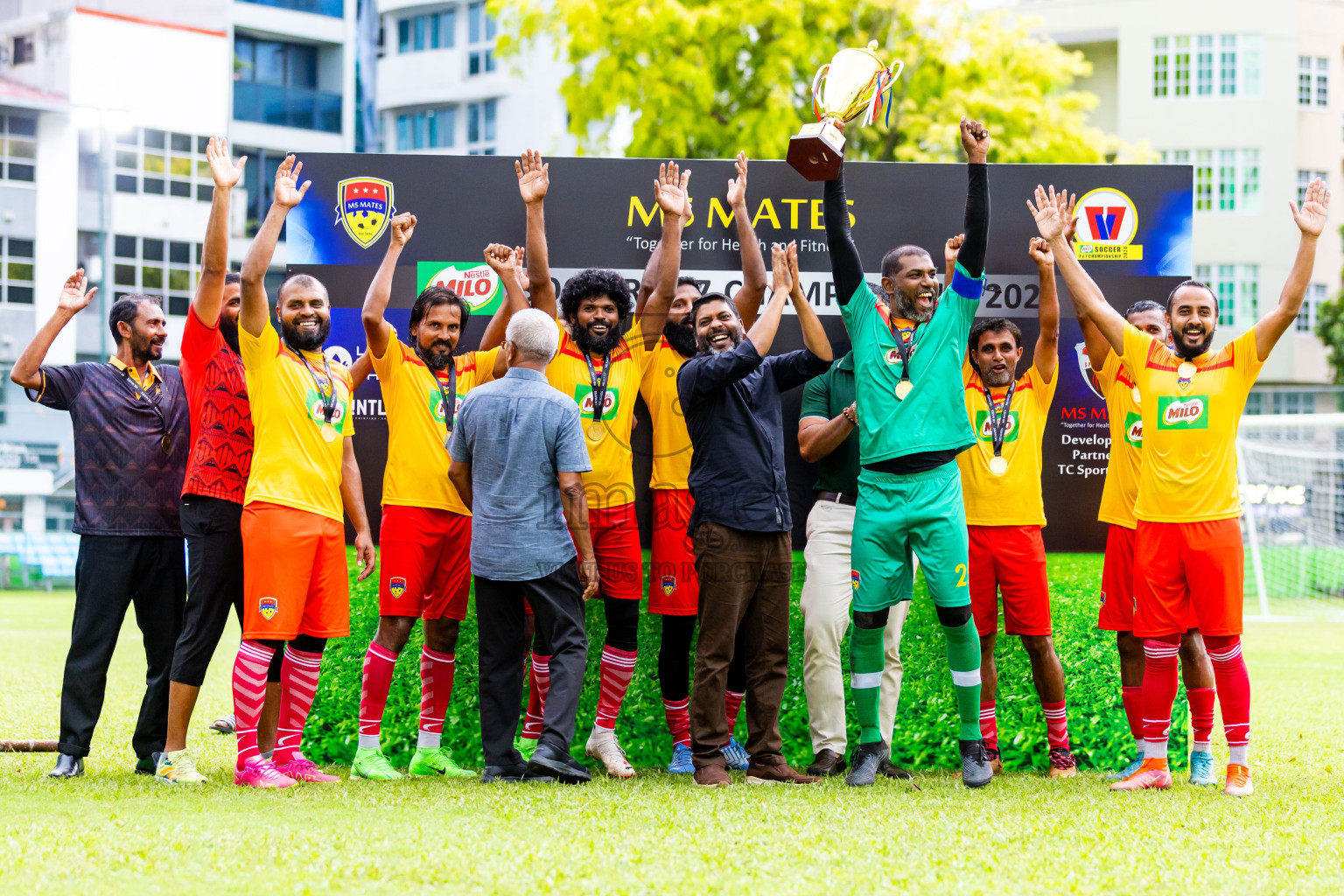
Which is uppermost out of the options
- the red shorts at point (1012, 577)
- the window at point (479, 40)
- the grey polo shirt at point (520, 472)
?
the window at point (479, 40)

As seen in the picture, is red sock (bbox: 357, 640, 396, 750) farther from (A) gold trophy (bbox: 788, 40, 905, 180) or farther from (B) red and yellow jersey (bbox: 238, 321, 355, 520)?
(A) gold trophy (bbox: 788, 40, 905, 180)

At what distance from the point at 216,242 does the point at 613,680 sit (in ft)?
10.3

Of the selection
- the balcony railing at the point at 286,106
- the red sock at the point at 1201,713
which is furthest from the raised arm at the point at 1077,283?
the balcony railing at the point at 286,106

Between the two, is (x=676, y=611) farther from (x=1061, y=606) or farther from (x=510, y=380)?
(x=1061, y=606)

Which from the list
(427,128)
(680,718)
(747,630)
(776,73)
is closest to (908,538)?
(747,630)

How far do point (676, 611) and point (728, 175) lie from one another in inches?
109

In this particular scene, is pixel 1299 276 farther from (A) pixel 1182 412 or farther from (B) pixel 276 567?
(B) pixel 276 567

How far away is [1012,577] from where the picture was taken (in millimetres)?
7000

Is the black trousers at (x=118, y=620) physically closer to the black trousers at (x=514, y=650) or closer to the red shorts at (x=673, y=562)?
the black trousers at (x=514, y=650)

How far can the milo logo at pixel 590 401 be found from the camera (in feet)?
23.2

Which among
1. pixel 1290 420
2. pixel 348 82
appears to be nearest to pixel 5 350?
pixel 348 82

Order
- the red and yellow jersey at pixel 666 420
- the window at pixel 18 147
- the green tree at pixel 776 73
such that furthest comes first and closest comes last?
1. the window at pixel 18 147
2. the green tree at pixel 776 73
3. the red and yellow jersey at pixel 666 420

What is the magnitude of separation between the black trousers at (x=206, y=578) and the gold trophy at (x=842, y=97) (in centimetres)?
340

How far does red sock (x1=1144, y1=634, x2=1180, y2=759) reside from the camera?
20.7ft
